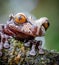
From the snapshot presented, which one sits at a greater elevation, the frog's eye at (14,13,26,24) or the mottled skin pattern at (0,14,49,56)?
the frog's eye at (14,13,26,24)

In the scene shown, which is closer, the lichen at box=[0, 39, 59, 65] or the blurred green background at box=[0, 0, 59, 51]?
Answer: the lichen at box=[0, 39, 59, 65]

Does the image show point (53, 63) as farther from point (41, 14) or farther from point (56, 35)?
point (41, 14)

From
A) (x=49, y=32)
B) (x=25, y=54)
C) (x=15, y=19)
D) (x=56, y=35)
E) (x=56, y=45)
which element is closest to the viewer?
(x=25, y=54)

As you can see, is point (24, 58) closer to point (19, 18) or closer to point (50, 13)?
point (19, 18)

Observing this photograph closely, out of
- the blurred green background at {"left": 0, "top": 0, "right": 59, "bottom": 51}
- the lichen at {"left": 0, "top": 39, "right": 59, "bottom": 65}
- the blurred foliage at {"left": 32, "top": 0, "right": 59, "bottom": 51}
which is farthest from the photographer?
the blurred green background at {"left": 0, "top": 0, "right": 59, "bottom": 51}

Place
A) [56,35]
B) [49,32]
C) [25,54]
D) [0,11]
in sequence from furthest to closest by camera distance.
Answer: [0,11]
[49,32]
[56,35]
[25,54]

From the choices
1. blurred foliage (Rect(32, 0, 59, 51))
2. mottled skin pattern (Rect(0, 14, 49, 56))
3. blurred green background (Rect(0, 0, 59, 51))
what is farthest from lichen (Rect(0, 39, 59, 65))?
blurred green background (Rect(0, 0, 59, 51))

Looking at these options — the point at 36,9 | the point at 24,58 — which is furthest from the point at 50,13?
the point at 24,58

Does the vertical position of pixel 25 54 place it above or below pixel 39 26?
below

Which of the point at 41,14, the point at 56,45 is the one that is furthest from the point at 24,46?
the point at 41,14

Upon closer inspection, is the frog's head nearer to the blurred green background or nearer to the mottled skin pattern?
the mottled skin pattern
